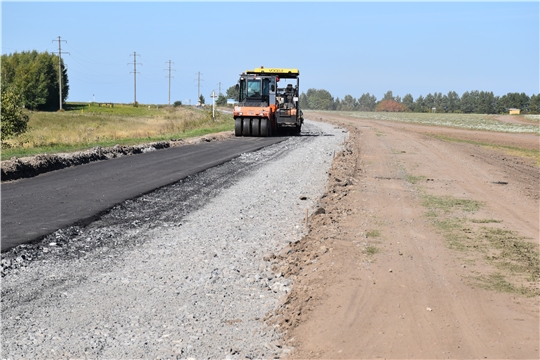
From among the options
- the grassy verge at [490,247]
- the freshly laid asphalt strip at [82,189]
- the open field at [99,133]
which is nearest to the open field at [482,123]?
the open field at [99,133]

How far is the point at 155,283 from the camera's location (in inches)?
311

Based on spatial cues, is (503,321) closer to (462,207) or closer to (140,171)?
(462,207)

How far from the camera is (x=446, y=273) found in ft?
25.8

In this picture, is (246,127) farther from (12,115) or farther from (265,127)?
(12,115)

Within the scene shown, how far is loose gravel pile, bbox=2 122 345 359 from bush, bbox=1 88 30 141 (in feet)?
61.9

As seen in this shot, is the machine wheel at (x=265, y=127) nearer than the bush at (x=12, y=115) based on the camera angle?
No

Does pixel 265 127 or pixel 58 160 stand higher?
pixel 265 127

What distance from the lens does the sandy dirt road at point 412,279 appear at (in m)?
5.70

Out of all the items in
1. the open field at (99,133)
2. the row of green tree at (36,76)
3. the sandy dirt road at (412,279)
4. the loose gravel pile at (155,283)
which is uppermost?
the row of green tree at (36,76)

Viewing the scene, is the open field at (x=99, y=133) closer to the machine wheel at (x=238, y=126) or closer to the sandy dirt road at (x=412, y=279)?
the machine wheel at (x=238, y=126)

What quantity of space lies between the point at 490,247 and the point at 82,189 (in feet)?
31.2

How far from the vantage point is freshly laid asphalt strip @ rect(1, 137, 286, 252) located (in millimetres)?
11023

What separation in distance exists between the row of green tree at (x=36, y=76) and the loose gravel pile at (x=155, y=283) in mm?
112097

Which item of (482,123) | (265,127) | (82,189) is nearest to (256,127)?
(265,127)
